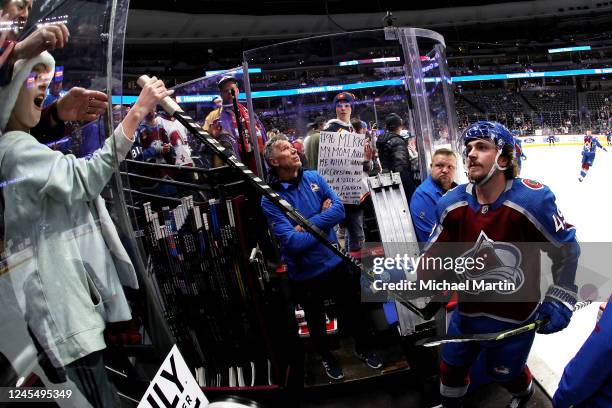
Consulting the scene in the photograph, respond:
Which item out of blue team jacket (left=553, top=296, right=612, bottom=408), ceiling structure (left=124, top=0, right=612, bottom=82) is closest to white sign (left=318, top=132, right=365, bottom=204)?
blue team jacket (left=553, top=296, right=612, bottom=408)

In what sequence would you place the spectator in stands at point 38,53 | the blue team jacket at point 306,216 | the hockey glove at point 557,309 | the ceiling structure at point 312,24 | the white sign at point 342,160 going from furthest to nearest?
1. the ceiling structure at point 312,24
2. the white sign at point 342,160
3. the blue team jacket at point 306,216
4. the hockey glove at point 557,309
5. the spectator in stands at point 38,53

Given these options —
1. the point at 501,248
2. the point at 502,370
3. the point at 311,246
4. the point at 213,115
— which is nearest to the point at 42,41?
the point at 501,248

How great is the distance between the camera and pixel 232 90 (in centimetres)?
308

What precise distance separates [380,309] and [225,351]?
46.3 inches

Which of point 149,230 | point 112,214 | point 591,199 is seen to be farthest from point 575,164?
point 112,214

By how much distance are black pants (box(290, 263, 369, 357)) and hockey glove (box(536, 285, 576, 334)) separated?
112 cm

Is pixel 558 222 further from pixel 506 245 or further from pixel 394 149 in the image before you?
pixel 394 149

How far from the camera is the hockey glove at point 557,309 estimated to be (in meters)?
1.76

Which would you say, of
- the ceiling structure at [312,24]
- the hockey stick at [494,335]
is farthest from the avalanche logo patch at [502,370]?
the ceiling structure at [312,24]

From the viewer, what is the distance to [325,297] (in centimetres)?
269

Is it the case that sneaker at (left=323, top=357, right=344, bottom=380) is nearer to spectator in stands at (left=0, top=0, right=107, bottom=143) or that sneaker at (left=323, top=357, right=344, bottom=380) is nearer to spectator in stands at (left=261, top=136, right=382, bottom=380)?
spectator in stands at (left=261, top=136, right=382, bottom=380)

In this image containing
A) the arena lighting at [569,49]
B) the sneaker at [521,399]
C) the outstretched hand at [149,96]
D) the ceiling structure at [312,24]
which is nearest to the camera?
the outstretched hand at [149,96]

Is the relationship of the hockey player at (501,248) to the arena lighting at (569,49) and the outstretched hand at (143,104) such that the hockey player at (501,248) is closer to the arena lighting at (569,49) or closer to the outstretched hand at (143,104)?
the outstretched hand at (143,104)

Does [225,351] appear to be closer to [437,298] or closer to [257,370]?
[257,370]
